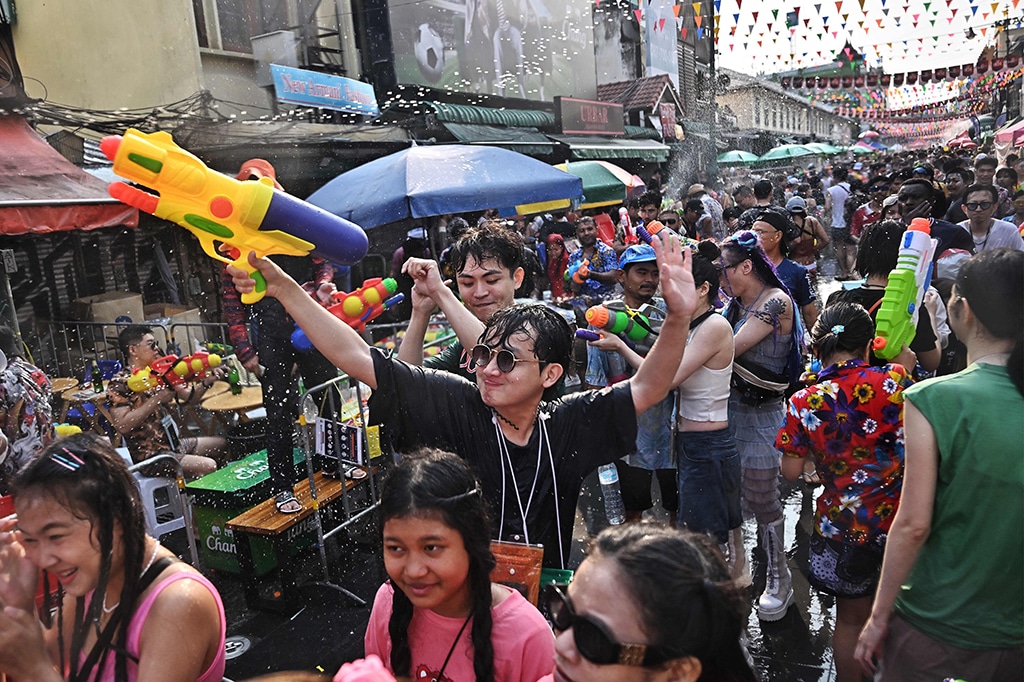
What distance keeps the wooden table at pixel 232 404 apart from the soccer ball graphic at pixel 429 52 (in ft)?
30.2

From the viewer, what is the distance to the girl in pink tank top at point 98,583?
1.57 m

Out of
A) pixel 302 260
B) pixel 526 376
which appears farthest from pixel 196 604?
pixel 302 260

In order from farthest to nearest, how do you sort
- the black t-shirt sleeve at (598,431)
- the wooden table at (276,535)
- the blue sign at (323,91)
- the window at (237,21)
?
the blue sign at (323,91) < the window at (237,21) < the wooden table at (276,535) < the black t-shirt sleeve at (598,431)

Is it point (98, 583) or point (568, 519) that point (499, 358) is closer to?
point (568, 519)

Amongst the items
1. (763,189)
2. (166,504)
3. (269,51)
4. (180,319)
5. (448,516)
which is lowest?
(166,504)

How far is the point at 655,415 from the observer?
366 cm

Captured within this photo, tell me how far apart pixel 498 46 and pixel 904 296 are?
49.3 feet

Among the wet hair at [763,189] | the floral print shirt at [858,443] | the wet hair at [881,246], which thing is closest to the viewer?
the floral print shirt at [858,443]

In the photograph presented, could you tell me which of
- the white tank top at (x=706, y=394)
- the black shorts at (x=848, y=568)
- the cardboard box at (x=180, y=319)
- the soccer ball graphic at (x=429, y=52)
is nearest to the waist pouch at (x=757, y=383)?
the white tank top at (x=706, y=394)

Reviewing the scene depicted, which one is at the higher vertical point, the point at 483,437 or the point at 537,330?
the point at 537,330

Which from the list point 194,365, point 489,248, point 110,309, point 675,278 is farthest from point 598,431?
point 110,309

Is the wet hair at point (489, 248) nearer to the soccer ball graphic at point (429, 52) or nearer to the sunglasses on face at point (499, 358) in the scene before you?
the sunglasses on face at point (499, 358)

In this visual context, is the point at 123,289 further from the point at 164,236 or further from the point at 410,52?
the point at 410,52

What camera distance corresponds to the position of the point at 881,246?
3.59 m
